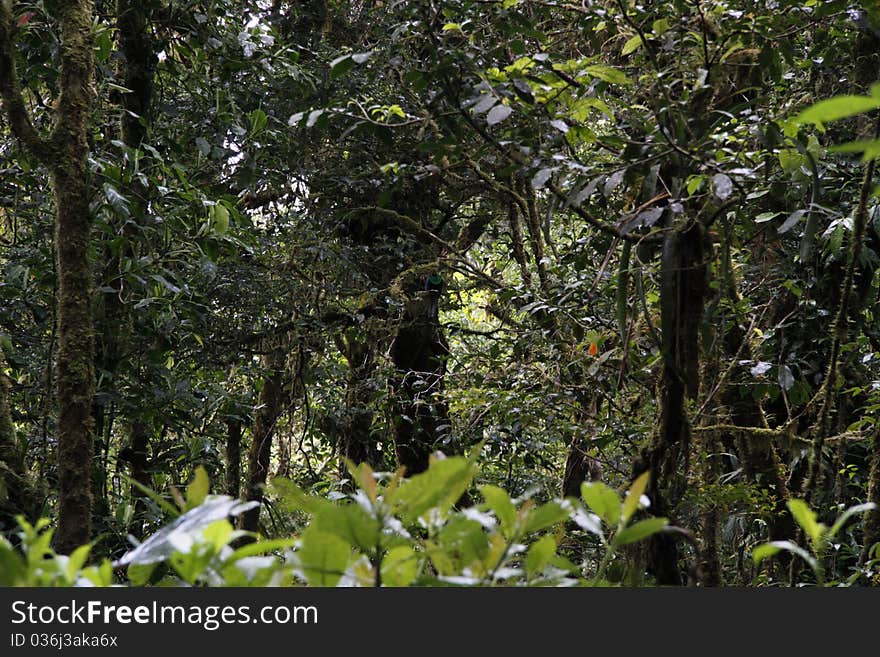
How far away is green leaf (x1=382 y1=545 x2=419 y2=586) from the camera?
75 centimetres

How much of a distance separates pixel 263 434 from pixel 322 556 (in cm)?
489

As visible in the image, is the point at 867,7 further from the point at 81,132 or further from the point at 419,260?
the point at 419,260

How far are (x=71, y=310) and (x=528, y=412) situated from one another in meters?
1.82

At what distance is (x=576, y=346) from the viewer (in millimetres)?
3066

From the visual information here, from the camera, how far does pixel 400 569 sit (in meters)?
0.77

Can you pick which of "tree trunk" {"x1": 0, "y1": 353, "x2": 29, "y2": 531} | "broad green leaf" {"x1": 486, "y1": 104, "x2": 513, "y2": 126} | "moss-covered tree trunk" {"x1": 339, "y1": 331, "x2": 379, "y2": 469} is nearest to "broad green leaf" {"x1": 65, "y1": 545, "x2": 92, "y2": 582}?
"broad green leaf" {"x1": 486, "y1": 104, "x2": 513, "y2": 126}

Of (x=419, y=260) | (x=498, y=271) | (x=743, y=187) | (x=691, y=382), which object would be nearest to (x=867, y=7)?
(x=743, y=187)

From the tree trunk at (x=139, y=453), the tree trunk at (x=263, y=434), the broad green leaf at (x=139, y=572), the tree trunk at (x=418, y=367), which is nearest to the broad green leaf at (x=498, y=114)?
the broad green leaf at (x=139, y=572)

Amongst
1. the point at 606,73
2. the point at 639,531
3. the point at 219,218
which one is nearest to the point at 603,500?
the point at 639,531

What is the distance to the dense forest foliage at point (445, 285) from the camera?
97cm

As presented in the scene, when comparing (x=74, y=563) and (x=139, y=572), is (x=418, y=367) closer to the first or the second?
(x=139, y=572)

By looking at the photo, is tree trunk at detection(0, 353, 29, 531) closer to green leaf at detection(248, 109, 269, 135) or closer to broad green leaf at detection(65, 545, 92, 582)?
green leaf at detection(248, 109, 269, 135)

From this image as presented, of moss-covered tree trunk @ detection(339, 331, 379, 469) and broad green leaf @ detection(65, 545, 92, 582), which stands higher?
moss-covered tree trunk @ detection(339, 331, 379, 469)

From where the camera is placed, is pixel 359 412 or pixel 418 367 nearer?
pixel 359 412
